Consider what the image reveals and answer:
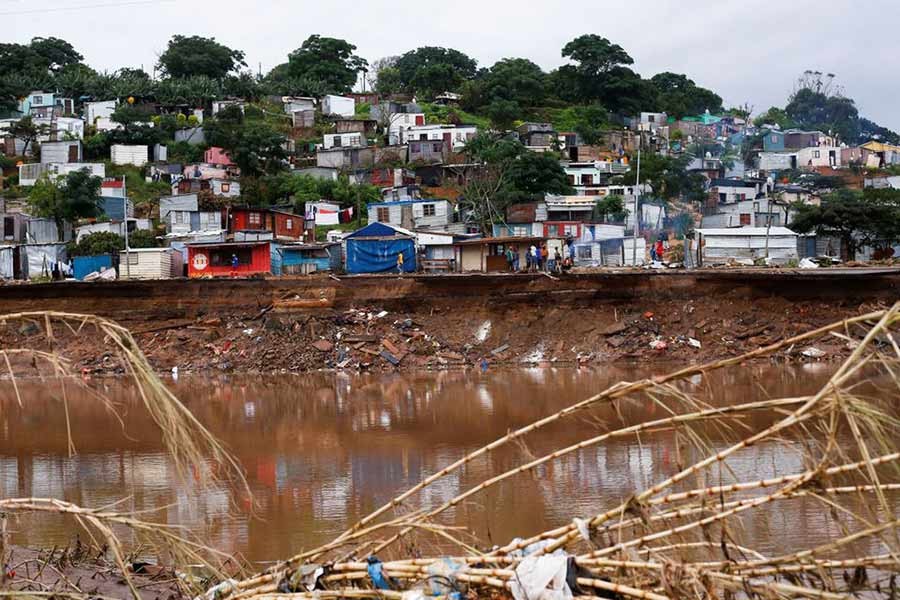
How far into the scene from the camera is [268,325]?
28859 millimetres

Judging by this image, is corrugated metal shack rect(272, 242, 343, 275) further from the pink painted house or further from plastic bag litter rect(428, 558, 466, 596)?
plastic bag litter rect(428, 558, 466, 596)

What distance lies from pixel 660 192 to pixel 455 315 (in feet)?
96.1

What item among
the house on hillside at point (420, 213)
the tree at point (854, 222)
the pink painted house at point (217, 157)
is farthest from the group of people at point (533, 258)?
the pink painted house at point (217, 157)

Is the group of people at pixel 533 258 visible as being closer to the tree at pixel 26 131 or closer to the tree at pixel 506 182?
the tree at pixel 506 182

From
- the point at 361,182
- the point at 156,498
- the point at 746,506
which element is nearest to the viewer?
the point at 746,506

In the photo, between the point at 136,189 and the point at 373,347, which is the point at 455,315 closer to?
the point at 373,347

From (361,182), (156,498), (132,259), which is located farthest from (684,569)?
(361,182)

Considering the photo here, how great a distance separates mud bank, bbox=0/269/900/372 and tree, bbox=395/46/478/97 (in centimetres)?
5891

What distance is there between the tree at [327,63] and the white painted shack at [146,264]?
174ft

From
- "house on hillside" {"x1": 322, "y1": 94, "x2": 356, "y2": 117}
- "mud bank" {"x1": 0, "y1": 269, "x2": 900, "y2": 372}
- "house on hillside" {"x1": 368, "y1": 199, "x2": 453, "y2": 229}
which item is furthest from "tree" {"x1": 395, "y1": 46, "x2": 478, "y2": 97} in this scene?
"mud bank" {"x1": 0, "y1": 269, "x2": 900, "y2": 372}

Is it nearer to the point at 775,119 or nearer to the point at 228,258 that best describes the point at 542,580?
the point at 228,258

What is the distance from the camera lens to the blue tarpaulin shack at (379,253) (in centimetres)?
3831

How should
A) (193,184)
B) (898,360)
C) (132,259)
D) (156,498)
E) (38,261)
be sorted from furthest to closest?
(193,184), (38,261), (132,259), (156,498), (898,360)

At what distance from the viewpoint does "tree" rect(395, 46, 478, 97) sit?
87938 mm
